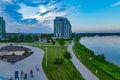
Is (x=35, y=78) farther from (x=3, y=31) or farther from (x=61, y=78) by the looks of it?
(x=3, y=31)

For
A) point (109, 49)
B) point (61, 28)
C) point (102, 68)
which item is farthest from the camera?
point (61, 28)

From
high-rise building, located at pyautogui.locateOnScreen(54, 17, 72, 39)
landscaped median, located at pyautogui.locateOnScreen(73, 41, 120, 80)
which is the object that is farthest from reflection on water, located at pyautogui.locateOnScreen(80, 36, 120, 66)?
high-rise building, located at pyautogui.locateOnScreen(54, 17, 72, 39)

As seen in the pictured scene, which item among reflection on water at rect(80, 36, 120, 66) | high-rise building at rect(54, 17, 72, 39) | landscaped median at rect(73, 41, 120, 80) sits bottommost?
reflection on water at rect(80, 36, 120, 66)

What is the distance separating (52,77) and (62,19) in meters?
141

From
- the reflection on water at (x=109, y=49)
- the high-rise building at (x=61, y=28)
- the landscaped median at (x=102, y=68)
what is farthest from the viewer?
the high-rise building at (x=61, y=28)

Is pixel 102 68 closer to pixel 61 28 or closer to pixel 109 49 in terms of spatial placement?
pixel 109 49

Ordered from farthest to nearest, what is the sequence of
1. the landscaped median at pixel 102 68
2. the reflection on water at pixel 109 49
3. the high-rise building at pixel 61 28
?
the high-rise building at pixel 61 28 → the reflection on water at pixel 109 49 → the landscaped median at pixel 102 68

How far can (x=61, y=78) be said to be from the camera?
23297 millimetres

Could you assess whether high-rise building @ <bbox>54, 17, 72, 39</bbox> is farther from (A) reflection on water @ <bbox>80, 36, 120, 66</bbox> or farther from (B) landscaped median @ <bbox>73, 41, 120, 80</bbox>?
(B) landscaped median @ <bbox>73, 41, 120, 80</bbox>

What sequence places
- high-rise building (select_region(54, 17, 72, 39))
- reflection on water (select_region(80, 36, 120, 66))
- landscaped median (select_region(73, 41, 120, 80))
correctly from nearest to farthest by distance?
landscaped median (select_region(73, 41, 120, 80))
reflection on water (select_region(80, 36, 120, 66))
high-rise building (select_region(54, 17, 72, 39))

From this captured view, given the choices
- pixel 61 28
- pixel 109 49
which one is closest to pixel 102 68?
pixel 109 49

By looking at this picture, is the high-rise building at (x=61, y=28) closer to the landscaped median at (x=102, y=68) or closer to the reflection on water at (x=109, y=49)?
the reflection on water at (x=109, y=49)

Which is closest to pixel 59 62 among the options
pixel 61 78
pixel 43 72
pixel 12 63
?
pixel 43 72

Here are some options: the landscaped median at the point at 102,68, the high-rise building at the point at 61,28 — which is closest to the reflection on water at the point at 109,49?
the landscaped median at the point at 102,68
